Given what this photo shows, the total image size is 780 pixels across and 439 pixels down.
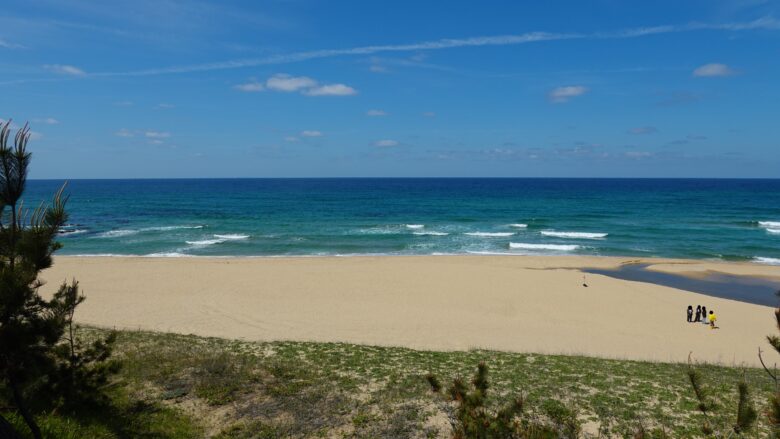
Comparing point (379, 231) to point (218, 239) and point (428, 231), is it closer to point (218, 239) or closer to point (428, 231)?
point (428, 231)

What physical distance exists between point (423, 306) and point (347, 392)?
12.1m

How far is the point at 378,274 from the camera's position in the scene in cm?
2922

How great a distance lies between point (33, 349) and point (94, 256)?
35.3m

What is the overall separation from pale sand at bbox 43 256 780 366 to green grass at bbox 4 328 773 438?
11.9 ft

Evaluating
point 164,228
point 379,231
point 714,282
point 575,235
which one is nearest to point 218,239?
point 164,228

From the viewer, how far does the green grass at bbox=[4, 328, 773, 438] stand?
8.55 metres

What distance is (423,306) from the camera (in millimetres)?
22125

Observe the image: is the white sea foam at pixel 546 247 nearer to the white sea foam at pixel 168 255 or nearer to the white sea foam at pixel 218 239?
the white sea foam at pixel 218 239

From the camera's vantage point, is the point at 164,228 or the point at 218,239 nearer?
the point at 218,239

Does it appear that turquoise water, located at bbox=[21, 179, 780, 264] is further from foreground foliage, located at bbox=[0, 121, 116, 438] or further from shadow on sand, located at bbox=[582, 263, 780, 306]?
foreground foliage, located at bbox=[0, 121, 116, 438]

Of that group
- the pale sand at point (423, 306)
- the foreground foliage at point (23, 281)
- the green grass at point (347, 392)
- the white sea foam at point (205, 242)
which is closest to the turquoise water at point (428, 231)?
the white sea foam at point (205, 242)

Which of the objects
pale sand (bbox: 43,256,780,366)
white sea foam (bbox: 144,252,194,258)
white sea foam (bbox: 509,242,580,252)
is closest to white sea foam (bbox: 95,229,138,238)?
white sea foam (bbox: 144,252,194,258)

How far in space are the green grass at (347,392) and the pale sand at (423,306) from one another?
3639mm

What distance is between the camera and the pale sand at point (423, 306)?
1756cm
